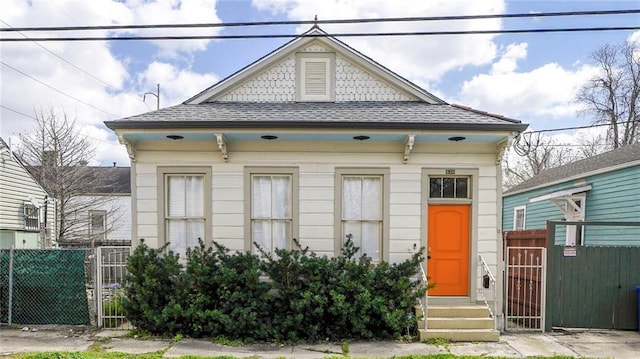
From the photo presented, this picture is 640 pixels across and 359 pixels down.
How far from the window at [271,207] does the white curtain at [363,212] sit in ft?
3.16

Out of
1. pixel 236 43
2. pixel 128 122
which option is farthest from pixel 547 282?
pixel 128 122

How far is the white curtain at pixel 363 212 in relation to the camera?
6.54 meters

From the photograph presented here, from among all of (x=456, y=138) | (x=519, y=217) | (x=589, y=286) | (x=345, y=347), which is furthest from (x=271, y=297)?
(x=519, y=217)

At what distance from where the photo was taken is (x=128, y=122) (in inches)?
237

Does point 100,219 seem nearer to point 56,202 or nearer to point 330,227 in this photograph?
point 56,202

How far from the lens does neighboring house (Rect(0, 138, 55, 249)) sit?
13.3 m

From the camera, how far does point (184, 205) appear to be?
658 centimetres

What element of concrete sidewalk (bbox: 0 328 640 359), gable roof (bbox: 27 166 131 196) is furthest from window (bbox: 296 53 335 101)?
gable roof (bbox: 27 166 131 196)

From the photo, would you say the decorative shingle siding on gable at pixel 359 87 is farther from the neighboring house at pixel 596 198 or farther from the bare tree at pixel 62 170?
the bare tree at pixel 62 170

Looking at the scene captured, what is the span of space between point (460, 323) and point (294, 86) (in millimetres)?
5488

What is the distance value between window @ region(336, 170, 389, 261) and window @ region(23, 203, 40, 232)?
577 inches

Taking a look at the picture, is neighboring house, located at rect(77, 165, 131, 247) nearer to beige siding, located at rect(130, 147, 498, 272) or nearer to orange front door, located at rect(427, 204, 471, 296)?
beige siding, located at rect(130, 147, 498, 272)

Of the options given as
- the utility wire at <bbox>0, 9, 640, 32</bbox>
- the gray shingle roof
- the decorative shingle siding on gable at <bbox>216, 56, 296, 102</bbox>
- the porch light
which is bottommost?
the porch light

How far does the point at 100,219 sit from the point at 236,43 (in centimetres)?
1637
